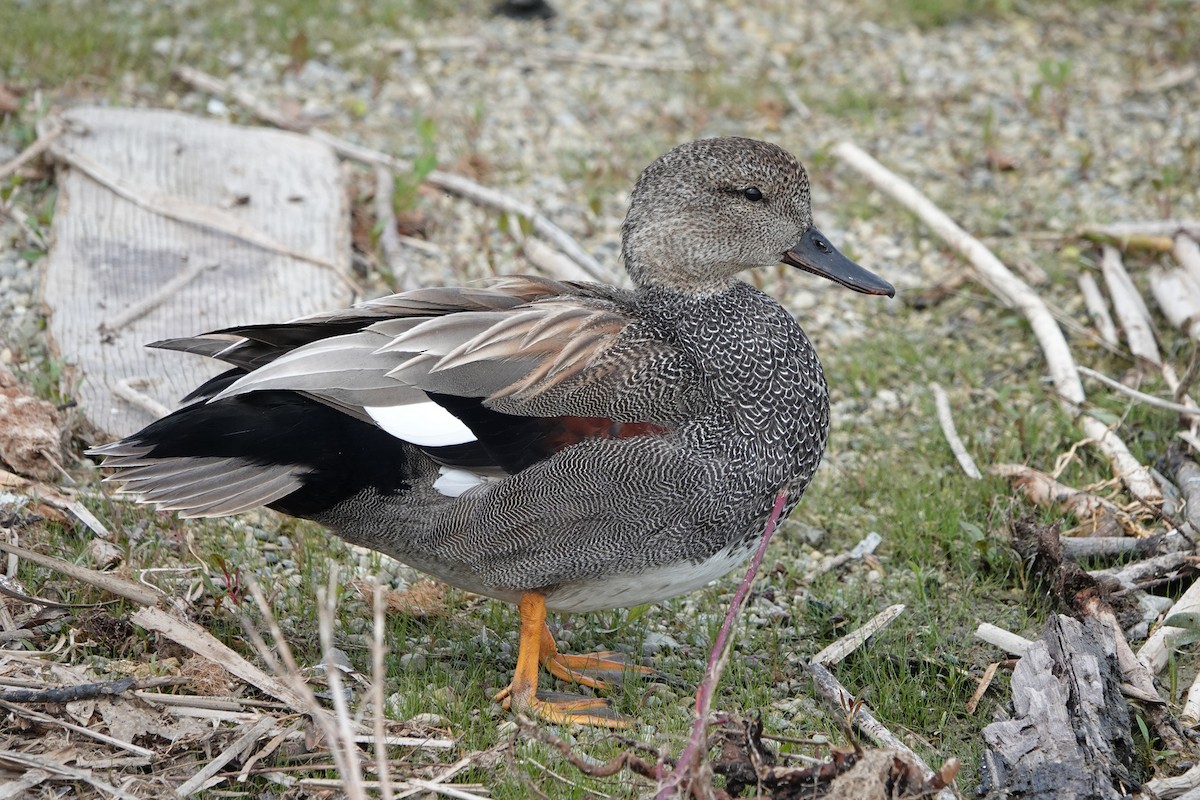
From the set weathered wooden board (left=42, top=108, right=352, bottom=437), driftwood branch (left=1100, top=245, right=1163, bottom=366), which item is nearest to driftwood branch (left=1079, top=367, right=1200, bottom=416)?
driftwood branch (left=1100, top=245, right=1163, bottom=366)

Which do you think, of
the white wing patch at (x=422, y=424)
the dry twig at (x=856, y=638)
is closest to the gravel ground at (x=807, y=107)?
the dry twig at (x=856, y=638)

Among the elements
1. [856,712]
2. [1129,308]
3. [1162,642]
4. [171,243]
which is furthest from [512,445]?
[1129,308]

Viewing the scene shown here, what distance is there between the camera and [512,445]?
336 cm

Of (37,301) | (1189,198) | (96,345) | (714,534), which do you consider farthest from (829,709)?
(1189,198)

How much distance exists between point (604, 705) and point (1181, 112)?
4.89 metres

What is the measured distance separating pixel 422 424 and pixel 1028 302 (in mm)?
3044

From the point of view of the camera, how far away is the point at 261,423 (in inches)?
131

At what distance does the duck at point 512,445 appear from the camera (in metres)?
3.33

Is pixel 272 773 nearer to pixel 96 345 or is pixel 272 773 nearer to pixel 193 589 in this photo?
pixel 193 589

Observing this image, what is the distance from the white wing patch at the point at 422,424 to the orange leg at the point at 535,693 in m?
0.50

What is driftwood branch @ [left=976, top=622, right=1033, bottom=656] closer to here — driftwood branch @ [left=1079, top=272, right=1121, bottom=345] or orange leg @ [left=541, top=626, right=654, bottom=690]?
orange leg @ [left=541, top=626, right=654, bottom=690]

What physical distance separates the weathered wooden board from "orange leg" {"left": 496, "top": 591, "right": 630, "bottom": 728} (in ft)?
5.08

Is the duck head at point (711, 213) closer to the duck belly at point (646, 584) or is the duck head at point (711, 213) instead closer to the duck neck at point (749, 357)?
the duck neck at point (749, 357)

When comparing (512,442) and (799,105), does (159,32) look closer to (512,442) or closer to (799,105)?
(799,105)
